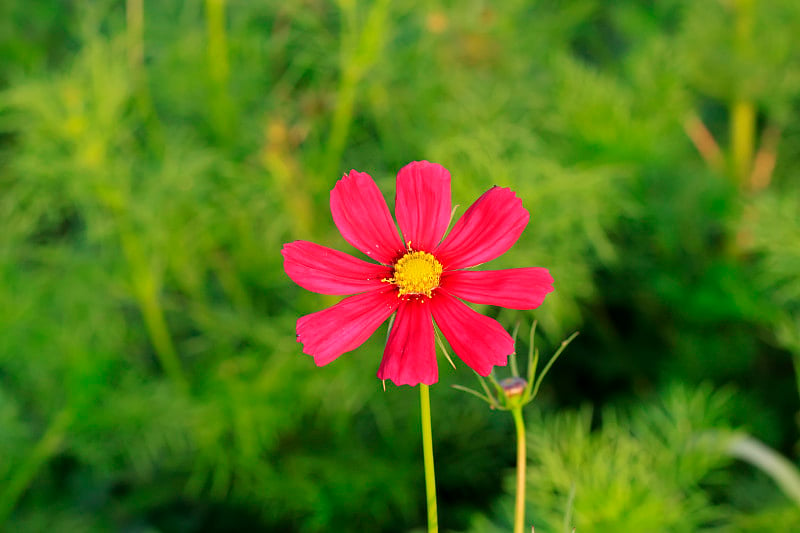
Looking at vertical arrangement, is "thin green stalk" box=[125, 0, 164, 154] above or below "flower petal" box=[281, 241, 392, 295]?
above

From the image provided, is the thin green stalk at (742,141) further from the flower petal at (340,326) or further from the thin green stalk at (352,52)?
Result: the flower petal at (340,326)

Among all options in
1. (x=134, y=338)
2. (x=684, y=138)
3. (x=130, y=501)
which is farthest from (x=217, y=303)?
(x=684, y=138)

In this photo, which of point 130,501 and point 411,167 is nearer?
point 411,167

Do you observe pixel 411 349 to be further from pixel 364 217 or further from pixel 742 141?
pixel 742 141

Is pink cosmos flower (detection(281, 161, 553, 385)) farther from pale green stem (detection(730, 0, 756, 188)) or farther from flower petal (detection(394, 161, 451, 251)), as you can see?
pale green stem (detection(730, 0, 756, 188))

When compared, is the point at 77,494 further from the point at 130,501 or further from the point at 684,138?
the point at 684,138

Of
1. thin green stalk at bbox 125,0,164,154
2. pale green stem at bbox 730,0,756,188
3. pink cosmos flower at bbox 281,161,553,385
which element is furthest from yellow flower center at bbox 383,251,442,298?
pale green stem at bbox 730,0,756,188

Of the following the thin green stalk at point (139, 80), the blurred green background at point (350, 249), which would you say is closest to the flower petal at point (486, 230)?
the blurred green background at point (350, 249)

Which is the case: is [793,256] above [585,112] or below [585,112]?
below
